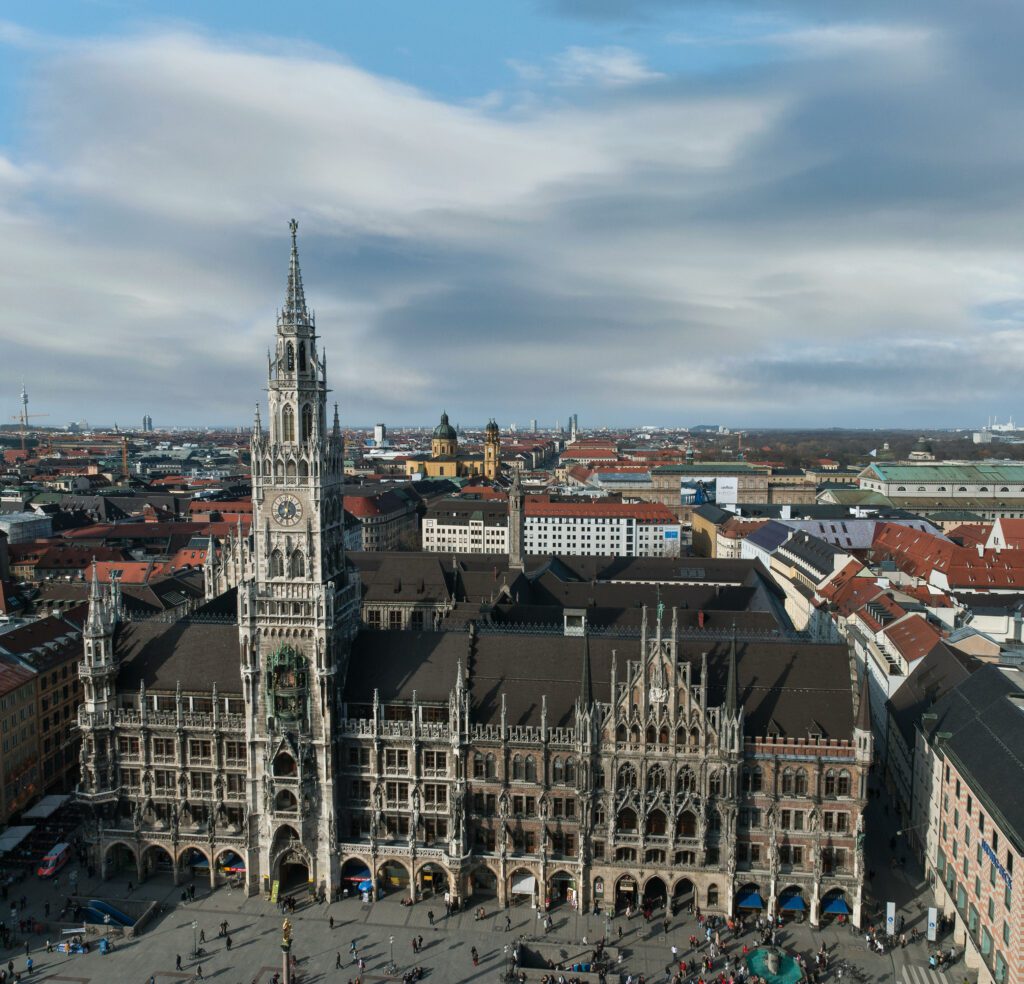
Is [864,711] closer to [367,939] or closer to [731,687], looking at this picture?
[731,687]

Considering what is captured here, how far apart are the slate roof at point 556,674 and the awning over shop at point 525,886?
40.2 ft

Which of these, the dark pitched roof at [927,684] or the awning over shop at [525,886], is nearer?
the awning over shop at [525,886]

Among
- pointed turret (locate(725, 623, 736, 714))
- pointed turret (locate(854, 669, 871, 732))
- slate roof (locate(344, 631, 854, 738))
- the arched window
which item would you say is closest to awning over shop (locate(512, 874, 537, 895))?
slate roof (locate(344, 631, 854, 738))

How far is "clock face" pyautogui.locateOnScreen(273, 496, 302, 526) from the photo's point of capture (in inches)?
2724

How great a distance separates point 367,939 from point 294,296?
161 feet

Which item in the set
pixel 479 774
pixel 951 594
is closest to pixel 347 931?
pixel 479 774

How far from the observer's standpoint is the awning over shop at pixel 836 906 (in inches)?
2566

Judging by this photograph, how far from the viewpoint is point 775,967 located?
5706cm

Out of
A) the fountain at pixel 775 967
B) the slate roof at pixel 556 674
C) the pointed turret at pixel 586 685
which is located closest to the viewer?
the fountain at pixel 775 967

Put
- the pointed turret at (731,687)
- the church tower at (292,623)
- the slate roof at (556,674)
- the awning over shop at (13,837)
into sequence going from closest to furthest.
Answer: the pointed turret at (731,687) < the slate roof at (556,674) < the church tower at (292,623) < the awning over shop at (13,837)

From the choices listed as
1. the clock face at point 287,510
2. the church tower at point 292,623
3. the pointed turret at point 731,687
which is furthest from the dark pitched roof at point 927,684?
the clock face at point 287,510

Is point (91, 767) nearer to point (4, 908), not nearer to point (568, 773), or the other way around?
point (4, 908)

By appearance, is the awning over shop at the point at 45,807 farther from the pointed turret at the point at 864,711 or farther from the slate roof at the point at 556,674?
the pointed turret at the point at 864,711

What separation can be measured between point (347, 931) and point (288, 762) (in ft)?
43.1
